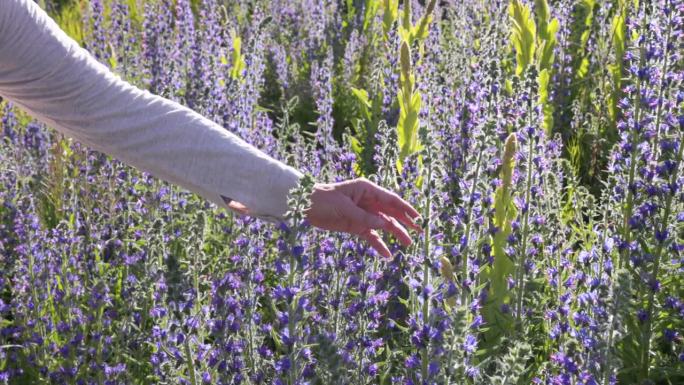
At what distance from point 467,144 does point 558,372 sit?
130cm

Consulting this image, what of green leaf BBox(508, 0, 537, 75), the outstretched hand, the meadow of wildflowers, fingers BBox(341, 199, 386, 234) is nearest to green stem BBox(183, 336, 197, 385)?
the meadow of wildflowers

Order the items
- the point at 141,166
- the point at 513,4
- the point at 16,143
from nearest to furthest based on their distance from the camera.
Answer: the point at 141,166 → the point at 513,4 → the point at 16,143

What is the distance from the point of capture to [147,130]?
7.66 feet

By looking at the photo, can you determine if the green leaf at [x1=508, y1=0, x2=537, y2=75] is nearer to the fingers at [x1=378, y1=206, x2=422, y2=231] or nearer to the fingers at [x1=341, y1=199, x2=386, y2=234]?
the fingers at [x1=378, y1=206, x2=422, y2=231]

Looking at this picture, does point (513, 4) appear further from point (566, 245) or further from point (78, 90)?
point (78, 90)

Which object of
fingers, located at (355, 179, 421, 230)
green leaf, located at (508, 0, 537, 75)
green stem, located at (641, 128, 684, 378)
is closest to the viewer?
fingers, located at (355, 179, 421, 230)

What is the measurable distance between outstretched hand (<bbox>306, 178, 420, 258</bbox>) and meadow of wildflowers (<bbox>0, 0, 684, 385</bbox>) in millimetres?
117

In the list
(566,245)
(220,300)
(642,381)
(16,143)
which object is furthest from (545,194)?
(16,143)

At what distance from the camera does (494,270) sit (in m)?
3.61

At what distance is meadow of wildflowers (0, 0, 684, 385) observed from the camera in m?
2.58

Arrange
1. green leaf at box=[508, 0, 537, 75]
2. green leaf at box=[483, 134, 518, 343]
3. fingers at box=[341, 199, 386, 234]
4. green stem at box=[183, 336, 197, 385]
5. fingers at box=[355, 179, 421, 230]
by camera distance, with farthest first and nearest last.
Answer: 1. green leaf at box=[508, 0, 537, 75]
2. green leaf at box=[483, 134, 518, 343]
3. green stem at box=[183, 336, 197, 385]
4. fingers at box=[355, 179, 421, 230]
5. fingers at box=[341, 199, 386, 234]

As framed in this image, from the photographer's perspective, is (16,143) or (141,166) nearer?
(141,166)

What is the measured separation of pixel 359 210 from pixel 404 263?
1.02 meters

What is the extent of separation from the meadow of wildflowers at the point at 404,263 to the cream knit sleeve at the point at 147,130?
20 centimetres
